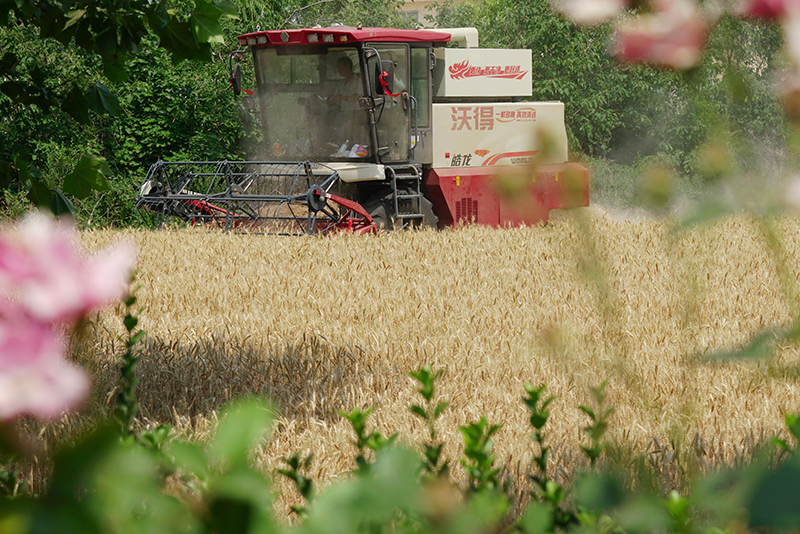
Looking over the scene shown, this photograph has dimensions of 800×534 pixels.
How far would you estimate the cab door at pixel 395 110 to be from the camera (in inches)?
398

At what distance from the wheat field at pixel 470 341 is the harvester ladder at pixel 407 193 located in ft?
7.61

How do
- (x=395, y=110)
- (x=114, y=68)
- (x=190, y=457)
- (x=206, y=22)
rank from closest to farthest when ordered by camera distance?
(x=190, y=457) < (x=206, y=22) < (x=114, y=68) < (x=395, y=110)

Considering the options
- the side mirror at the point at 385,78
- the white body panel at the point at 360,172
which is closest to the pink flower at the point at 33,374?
the side mirror at the point at 385,78

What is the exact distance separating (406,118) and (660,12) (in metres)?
9.84

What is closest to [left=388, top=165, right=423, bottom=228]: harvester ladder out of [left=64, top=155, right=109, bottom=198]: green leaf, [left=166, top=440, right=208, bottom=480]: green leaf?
[left=64, top=155, right=109, bottom=198]: green leaf

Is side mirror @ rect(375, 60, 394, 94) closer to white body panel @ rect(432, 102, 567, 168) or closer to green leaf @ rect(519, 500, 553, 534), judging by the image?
white body panel @ rect(432, 102, 567, 168)

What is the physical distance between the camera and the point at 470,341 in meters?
4.25

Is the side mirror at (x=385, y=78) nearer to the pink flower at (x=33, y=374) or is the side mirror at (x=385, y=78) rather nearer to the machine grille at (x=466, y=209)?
the machine grille at (x=466, y=209)

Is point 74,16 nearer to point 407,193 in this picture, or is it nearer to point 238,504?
point 238,504

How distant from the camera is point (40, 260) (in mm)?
400

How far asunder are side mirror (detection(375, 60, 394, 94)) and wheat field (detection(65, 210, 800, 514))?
2.61 meters

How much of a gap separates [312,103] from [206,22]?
8594 mm

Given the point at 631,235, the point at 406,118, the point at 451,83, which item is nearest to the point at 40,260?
the point at 631,235

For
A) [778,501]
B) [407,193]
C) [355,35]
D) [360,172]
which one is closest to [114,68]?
[778,501]
